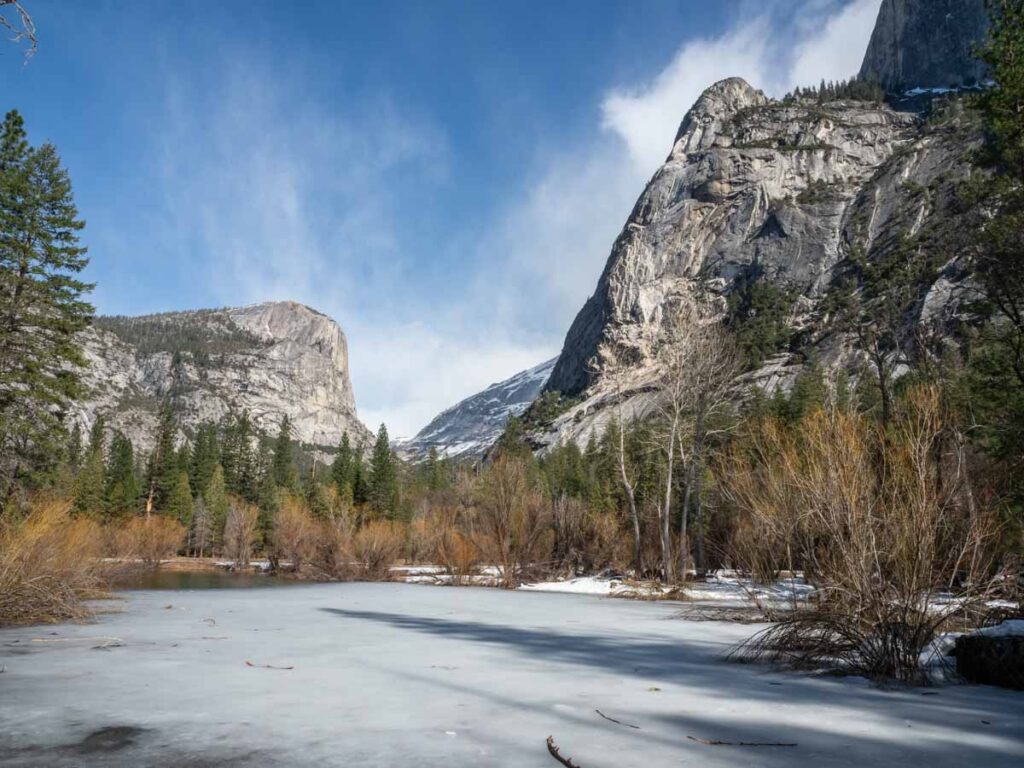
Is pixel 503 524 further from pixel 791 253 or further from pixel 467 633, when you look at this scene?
pixel 791 253

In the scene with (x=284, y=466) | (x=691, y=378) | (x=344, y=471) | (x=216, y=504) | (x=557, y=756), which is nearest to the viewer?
(x=557, y=756)

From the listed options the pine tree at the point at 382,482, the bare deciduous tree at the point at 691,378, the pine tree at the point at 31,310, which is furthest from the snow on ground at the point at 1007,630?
the pine tree at the point at 382,482

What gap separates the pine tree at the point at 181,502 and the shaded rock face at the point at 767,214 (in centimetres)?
6307

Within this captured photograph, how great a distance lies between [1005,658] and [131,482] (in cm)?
7776

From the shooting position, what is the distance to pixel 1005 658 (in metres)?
5.44

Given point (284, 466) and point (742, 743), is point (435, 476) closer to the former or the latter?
point (284, 466)

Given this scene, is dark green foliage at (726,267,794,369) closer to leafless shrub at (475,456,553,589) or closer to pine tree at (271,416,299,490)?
pine tree at (271,416,299,490)

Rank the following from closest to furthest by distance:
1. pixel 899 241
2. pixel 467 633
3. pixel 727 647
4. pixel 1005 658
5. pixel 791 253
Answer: pixel 1005 658 → pixel 727 647 → pixel 467 633 → pixel 899 241 → pixel 791 253

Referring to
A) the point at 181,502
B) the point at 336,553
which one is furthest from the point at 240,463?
the point at 336,553

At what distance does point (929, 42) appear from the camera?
6235 inches

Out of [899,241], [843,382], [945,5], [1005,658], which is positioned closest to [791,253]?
[899,241]

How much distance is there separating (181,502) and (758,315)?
9833 cm

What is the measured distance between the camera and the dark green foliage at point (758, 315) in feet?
344

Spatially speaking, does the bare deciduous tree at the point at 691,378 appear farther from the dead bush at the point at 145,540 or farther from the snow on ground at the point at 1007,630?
the dead bush at the point at 145,540
